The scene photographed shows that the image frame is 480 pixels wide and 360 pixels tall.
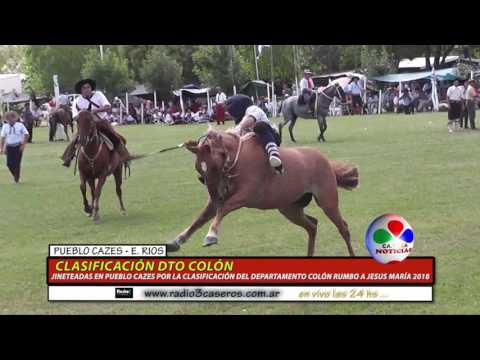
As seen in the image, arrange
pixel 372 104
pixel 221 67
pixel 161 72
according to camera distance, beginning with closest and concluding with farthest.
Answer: pixel 372 104 < pixel 221 67 < pixel 161 72

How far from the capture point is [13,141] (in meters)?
21.7

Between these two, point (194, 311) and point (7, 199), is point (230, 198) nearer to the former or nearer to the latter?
point (194, 311)

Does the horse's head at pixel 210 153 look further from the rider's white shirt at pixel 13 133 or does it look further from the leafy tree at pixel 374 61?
the leafy tree at pixel 374 61

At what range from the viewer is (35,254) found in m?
11.7

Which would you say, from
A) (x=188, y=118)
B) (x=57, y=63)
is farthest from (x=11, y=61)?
(x=188, y=118)

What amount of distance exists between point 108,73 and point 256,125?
53147 millimetres

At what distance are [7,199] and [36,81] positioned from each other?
6081cm

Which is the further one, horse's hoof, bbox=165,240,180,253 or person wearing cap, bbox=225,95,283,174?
person wearing cap, bbox=225,95,283,174

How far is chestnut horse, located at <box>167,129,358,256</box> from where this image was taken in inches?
340

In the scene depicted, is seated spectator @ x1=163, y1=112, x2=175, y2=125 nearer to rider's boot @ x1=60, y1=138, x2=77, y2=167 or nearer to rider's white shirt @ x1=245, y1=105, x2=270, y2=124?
rider's boot @ x1=60, y1=138, x2=77, y2=167

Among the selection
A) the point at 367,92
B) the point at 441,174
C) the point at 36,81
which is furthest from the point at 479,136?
the point at 36,81

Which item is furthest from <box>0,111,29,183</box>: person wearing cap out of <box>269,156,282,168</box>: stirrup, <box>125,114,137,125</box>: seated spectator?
<box>125,114,137,125</box>: seated spectator

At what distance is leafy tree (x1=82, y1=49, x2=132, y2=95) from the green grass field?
36133 mm
